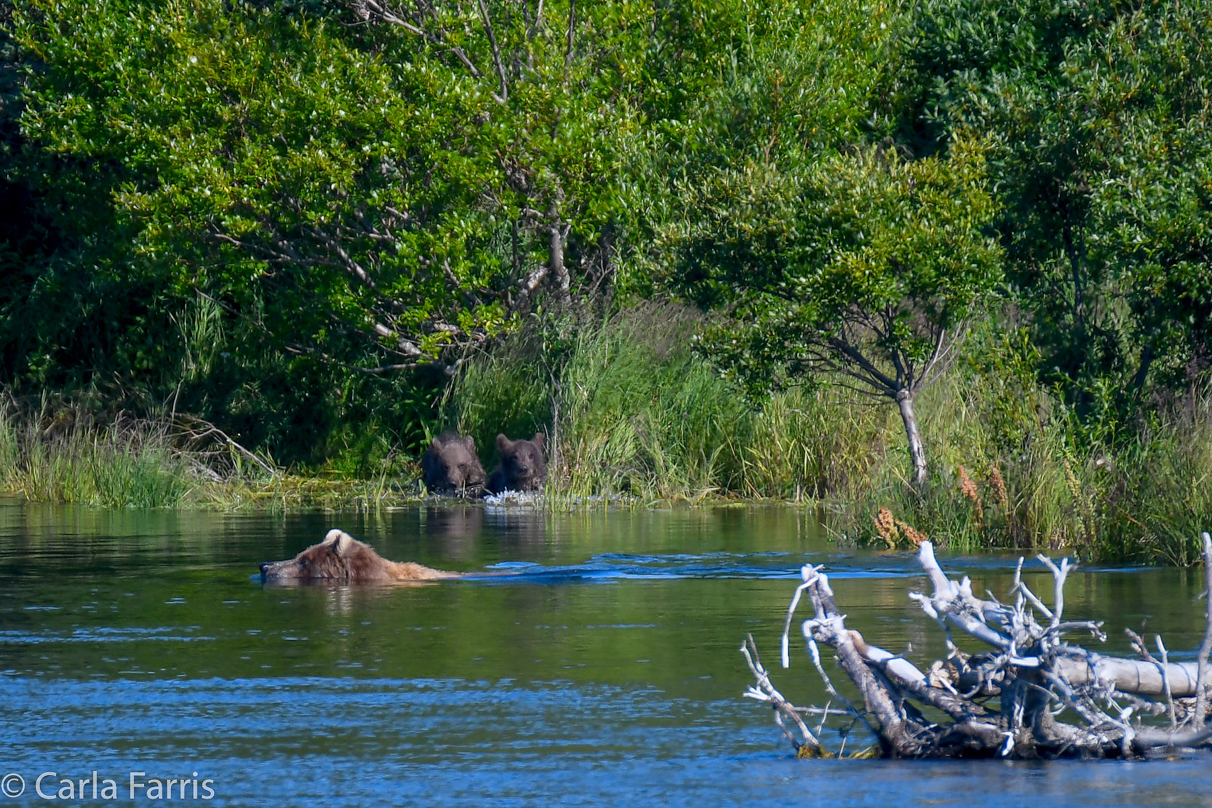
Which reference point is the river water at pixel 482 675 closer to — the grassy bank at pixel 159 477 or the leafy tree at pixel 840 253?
the leafy tree at pixel 840 253

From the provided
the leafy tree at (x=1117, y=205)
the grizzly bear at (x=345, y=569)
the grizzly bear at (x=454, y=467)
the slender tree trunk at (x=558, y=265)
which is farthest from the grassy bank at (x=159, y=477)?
the leafy tree at (x=1117, y=205)

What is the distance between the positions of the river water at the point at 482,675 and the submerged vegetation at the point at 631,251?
272 cm

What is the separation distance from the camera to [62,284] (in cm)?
2881

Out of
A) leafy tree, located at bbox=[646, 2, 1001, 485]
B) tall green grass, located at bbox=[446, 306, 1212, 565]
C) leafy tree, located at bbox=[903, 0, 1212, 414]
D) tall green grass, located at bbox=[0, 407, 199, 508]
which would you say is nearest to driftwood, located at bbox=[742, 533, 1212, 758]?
tall green grass, located at bbox=[446, 306, 1212, 565]

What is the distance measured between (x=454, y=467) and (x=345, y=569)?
8.57 meters

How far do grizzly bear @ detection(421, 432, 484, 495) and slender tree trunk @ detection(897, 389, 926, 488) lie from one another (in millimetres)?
5913

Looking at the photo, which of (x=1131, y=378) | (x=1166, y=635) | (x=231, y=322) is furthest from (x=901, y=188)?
(x=231, y=322)

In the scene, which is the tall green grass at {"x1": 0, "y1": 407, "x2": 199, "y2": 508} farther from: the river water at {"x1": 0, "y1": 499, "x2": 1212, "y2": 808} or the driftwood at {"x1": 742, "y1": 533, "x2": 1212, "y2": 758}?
the driftwood at {"x1": 742, "y1": 533, "x2": 1212, "y2": 758}

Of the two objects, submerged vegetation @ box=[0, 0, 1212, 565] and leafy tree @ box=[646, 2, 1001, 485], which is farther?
leafy tree @ box=[646, 2, 1001, 485]

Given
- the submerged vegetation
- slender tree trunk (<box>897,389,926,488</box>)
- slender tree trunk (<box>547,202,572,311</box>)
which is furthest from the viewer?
slender tree trunk (<box>547,202,572,311</box>)

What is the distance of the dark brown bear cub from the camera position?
68.2 ft

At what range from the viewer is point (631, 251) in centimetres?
2322

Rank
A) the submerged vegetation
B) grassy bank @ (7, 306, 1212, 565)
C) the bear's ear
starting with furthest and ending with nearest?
the submerged vegetation < grassy bank @ (7, 306, 1212, 565) < the bear's ear

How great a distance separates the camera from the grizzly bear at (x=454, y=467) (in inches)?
839
